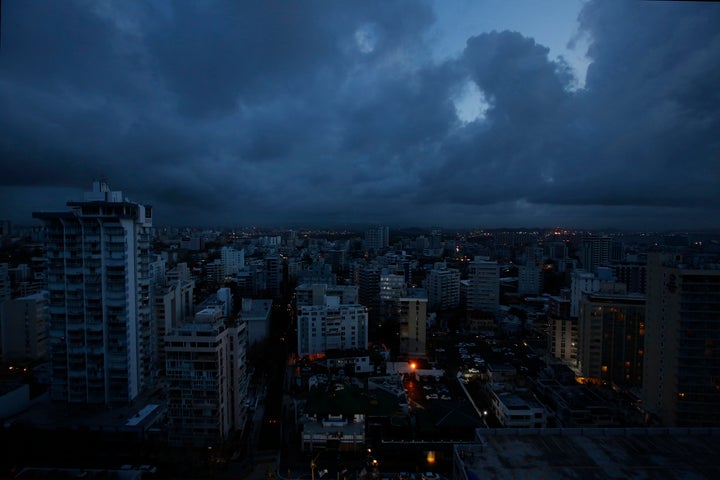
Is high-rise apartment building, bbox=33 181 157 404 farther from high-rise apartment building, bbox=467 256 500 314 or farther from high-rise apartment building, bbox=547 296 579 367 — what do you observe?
high-rise apartment building, bbox=467 256 500 314

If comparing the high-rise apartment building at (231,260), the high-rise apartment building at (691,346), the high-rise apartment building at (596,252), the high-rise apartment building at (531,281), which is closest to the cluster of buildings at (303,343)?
Result: the high-rise apartment building at (691,346)

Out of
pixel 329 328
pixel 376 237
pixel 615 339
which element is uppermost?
pixel 376 237

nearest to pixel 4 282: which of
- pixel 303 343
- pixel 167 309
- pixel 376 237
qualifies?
pixel 167 309

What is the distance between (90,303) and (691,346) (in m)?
9.09

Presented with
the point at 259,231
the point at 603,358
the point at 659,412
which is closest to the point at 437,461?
the point at 659,412

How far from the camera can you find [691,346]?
19.2 ft

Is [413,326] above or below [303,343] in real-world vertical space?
above

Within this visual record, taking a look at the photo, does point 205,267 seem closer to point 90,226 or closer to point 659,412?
point 90,226

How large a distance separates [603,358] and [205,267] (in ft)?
52.1

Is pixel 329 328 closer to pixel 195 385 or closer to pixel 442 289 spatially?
pixel 195 385

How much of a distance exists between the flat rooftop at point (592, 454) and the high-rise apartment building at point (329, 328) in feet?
20.8

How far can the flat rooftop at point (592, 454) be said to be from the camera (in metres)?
3.05

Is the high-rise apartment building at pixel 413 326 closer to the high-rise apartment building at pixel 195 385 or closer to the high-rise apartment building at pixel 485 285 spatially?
the high-rise apartment building at pixel 485 285

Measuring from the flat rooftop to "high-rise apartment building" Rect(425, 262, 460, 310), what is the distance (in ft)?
37.3
